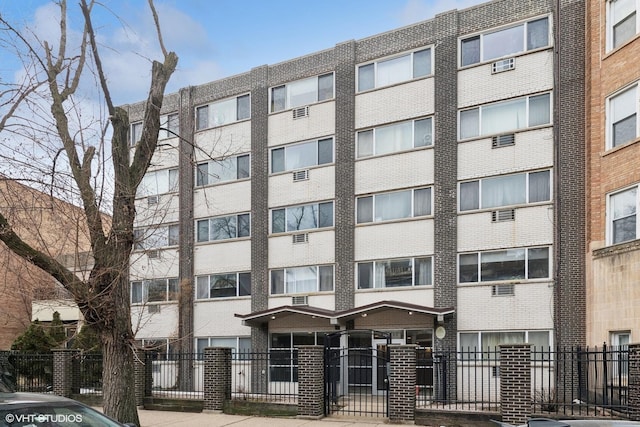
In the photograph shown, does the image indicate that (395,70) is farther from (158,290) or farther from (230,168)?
(158,290)

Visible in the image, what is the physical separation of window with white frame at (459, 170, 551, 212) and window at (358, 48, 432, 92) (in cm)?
452

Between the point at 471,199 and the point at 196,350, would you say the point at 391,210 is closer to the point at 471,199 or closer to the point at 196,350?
the point at 471,199

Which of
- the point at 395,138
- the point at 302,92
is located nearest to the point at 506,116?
the point at 395,138

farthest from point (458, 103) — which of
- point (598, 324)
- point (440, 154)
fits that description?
point (598, 324)

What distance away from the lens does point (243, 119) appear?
84.3ft

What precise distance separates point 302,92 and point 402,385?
13.9m

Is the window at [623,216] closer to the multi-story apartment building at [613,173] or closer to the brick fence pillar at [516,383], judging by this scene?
the multi-story apartment building at [613,173]

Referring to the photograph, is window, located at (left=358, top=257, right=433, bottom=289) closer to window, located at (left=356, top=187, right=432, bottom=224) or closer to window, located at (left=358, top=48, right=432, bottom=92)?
window, located at (left=356, top=187, right=432, bottom=224)

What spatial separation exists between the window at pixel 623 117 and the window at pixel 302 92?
411 inches

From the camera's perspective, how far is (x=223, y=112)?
86.5 ft

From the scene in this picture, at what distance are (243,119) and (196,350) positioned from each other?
10.1 metres

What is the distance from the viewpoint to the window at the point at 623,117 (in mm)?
15652

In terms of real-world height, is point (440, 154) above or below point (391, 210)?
above

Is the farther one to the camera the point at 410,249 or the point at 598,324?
Answer: the point at 410,249
